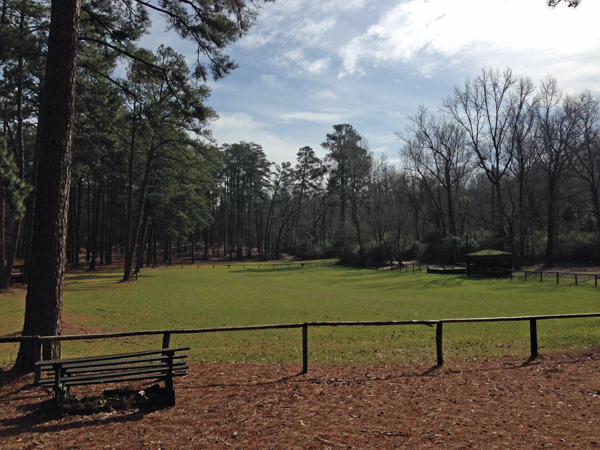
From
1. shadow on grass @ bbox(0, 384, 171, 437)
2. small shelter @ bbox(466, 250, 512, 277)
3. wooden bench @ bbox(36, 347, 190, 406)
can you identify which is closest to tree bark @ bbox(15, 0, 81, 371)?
wooden bench @ bbox(36, 347, 190, 406)

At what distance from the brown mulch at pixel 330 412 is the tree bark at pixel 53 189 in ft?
3.27

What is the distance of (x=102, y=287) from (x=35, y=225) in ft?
73.4

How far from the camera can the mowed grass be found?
9.73m

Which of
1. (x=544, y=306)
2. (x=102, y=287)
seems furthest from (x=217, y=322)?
(x=102, y=287)

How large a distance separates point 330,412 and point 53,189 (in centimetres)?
579

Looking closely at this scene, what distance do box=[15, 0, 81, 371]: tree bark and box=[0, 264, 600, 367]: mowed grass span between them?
2.10 metres

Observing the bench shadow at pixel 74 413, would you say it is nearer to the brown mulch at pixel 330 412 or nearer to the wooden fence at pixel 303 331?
the brown mulch at pixel 330 412

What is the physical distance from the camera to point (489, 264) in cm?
3497

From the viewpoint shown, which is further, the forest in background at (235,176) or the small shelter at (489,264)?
the small shelter at (489,264)

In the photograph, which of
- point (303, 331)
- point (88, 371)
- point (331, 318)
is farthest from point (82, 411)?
point (331, 318)

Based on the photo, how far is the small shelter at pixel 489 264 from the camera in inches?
1353

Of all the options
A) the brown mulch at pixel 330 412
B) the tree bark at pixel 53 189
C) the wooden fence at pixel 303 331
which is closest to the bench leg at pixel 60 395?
the brown mulch at pixel 330 412

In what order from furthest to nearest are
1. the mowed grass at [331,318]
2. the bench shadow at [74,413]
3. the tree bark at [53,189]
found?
the mowed grass at [331,318], the tree bark at [53,189], the bench shadow at [74,413]

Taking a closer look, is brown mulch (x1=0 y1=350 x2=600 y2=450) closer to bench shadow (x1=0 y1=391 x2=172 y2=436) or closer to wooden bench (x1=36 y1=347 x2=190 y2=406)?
bench shadow (x1=0 y1=391 x2=172 y2=436)
